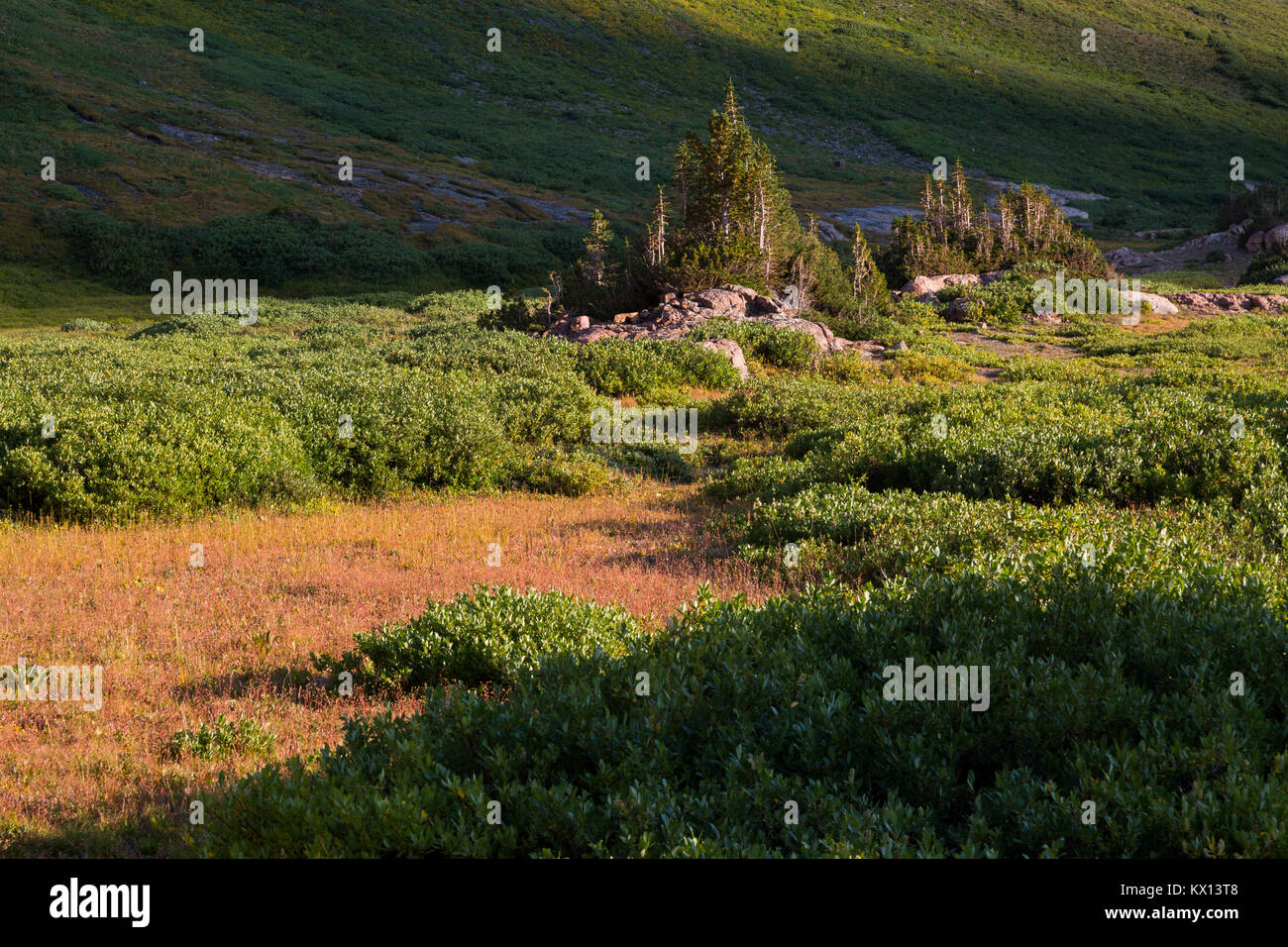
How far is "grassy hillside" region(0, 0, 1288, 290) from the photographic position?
63125 mm

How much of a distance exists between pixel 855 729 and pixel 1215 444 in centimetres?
936

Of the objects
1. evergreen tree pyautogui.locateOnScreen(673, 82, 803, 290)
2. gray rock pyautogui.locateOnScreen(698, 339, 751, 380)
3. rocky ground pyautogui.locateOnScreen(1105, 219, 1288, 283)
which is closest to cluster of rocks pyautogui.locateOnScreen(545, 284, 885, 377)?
evergreen tree pyautogui.locateOnScreen(673, 82, 803, 290)

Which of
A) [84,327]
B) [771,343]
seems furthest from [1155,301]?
[84,327]

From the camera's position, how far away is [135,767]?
5297 millimetres

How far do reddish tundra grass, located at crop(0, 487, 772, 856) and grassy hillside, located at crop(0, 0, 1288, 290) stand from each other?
4362cm

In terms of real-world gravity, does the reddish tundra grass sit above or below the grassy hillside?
below

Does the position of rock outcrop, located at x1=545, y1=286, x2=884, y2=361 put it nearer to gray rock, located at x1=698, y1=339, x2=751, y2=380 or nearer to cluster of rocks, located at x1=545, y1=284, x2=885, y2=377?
cluster of rocks, located at x1=545, y1=284, x2=885, y2=377

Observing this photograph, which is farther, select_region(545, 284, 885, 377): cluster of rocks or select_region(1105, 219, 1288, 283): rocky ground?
select_region(1105, 219, 1288, 283): rocky ground

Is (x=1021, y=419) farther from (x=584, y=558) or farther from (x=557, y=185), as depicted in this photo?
(x=557, y=185)

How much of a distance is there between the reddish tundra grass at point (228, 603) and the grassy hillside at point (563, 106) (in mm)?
43620

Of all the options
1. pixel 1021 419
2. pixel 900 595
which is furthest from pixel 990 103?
pixel 900 595

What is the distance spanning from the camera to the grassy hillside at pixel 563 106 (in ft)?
207

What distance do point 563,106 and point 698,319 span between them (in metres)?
97.2

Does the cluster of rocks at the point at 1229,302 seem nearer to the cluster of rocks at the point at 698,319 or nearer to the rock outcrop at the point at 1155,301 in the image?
the rock outcrop at the point at 1155,301
